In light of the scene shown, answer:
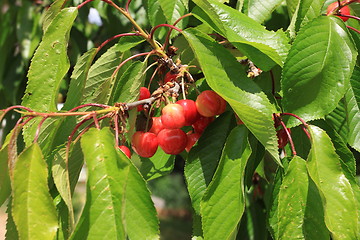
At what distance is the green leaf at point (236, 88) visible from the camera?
2.66 ft

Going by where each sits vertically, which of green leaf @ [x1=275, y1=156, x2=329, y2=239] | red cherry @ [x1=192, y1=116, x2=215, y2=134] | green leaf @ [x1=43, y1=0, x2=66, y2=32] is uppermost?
green leaf @ [x1=43, y1=0, x2=66, y2=32]

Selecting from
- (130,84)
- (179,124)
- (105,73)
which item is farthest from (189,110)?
(105,73)

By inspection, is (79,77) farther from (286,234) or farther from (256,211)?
(256,211)

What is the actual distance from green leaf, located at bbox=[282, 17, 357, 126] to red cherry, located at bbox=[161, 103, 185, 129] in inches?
7.8

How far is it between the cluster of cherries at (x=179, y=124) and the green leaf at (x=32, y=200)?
19 centimetres

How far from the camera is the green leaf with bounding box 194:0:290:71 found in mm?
865

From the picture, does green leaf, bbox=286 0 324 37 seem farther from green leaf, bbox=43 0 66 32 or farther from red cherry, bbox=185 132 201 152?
green leaf, bbox=43 0 66 32

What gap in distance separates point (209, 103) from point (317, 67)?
0.21 m

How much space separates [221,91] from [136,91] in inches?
9.2

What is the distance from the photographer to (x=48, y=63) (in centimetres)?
96

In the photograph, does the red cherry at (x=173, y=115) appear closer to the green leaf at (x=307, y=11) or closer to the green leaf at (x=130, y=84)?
the green leaf at (x=130, y=84)

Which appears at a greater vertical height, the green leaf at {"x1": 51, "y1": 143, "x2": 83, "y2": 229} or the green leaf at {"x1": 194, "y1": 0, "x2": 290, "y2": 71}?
the green leaf at {"x1": 194, "y1": 0, "x2": 290, "y2": 71}

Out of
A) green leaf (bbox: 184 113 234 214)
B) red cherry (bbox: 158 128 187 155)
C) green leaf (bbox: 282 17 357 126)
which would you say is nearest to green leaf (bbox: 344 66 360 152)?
green leaf (bbox: 282 17 357 126)

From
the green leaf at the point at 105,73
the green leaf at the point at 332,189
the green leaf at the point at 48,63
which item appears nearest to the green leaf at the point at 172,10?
the green leaf at the point at 105,73
